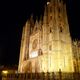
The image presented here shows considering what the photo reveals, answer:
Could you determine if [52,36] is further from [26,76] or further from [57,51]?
[26,76]

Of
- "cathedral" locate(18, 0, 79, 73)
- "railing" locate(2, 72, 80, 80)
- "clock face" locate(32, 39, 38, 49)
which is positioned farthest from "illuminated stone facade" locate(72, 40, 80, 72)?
"railing" locate(2, 72, 80, 80)

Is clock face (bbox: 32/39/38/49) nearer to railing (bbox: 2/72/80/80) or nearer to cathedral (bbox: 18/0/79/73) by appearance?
cathedral (bbox: 18/0/79/73)

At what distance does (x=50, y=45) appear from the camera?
35.6 m

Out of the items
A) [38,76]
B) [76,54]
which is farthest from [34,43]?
[38,76]

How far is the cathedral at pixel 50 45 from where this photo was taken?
111ft

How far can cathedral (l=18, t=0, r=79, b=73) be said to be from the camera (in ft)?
111

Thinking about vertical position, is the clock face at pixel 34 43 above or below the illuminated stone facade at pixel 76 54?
above

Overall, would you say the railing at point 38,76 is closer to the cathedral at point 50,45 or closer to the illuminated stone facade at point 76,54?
the cathedral at point 50,45

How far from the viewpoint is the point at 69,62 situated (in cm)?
3475

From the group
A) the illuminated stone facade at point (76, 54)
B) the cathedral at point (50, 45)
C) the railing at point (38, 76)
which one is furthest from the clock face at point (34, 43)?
the railing at point (38, 76)

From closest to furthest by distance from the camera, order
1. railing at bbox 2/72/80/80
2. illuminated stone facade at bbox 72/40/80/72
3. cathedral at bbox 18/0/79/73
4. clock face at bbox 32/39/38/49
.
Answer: railing at bbox 2/72/80/80, cathedral at bbox 18/0/79/73, illuminated stone facade at bbox 72/40/80/72, clock face at bbox 32/39/38/49

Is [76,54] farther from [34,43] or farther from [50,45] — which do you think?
[34,43]

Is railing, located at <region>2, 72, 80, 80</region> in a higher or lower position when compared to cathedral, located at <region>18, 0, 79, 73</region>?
lower

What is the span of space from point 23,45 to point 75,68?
50.1ft
